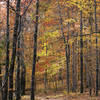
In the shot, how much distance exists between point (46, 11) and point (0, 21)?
28.9ft

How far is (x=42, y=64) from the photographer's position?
12672mm

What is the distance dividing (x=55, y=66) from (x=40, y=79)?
15.3 metres

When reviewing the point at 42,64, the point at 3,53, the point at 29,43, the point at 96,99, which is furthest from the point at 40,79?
the point at 96,99

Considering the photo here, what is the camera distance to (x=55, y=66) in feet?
46.1

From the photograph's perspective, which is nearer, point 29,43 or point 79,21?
point 79,21

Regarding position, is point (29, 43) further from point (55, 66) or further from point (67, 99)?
point (67, 99)

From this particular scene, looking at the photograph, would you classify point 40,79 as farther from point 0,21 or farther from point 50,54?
point 0,21

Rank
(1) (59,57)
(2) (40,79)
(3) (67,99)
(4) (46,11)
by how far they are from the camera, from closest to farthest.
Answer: (3) (67,99), (1) (59,57), (4) (46,11), (2) (40,79)

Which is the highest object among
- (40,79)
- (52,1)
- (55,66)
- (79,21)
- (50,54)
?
(52,1)

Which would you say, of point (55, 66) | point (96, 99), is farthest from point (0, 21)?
point (96, 99)

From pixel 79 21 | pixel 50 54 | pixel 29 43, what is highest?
pixel 79 21

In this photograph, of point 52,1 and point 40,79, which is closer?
point 52,1

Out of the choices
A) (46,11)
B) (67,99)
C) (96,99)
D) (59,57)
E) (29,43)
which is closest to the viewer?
(96,99)

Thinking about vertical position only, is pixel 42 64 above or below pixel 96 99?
above
